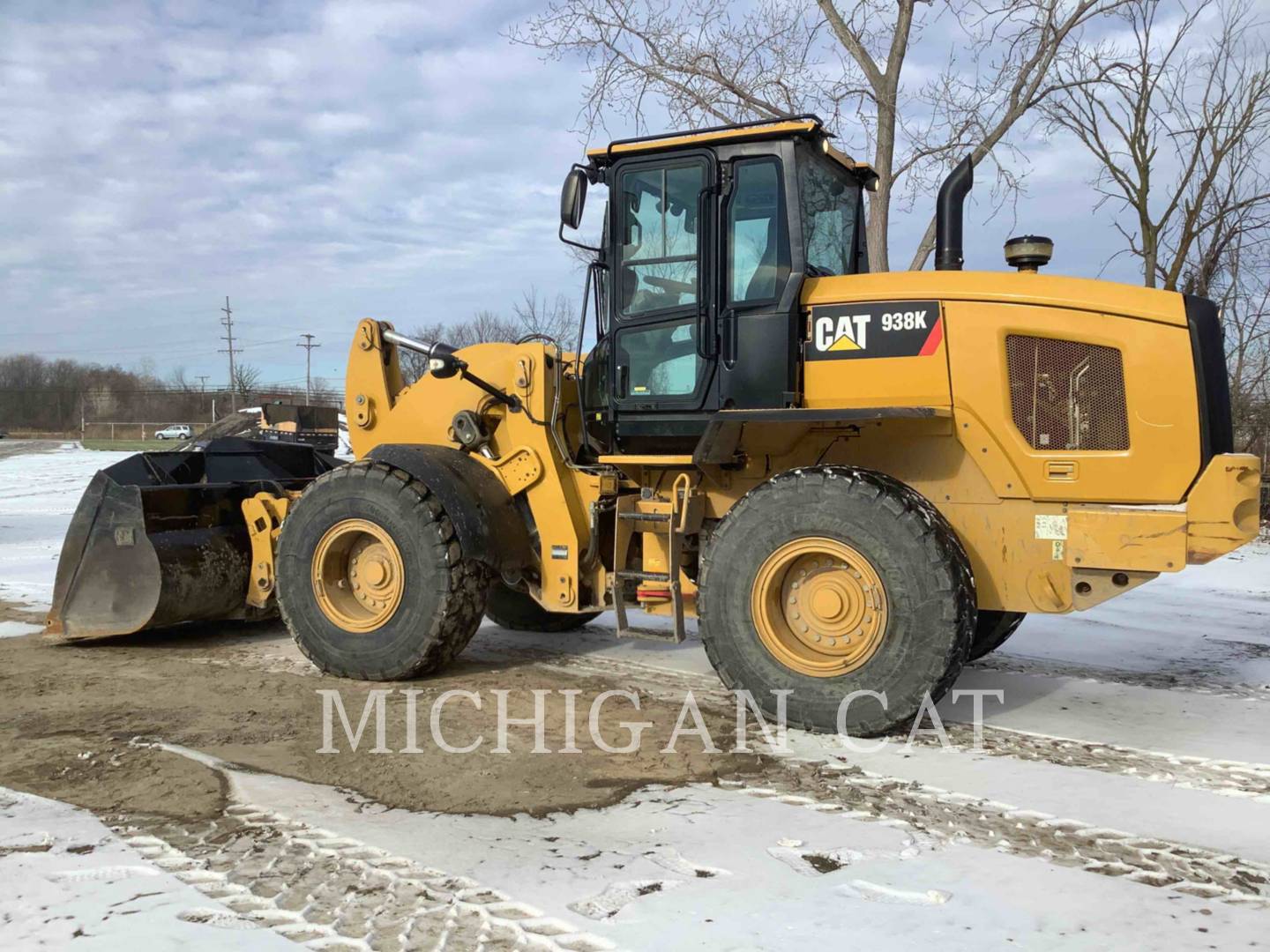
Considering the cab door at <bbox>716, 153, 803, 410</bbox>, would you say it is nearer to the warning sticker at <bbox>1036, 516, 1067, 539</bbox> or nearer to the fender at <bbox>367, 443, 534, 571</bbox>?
the warning sticker at <bbox>1036, 516, 1067, 539</bbox>

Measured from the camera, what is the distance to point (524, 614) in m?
7.08

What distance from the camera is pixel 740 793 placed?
3740 millimetres

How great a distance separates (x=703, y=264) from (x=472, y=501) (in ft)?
5.73

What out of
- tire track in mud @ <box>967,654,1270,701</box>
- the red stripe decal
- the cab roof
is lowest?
tire track in mud @ <box>967,654,1270,701</box>

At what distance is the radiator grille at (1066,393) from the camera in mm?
4271

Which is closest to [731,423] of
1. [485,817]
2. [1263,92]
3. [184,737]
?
[485,817]

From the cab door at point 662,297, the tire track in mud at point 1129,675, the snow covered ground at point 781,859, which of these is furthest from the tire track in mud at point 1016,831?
the tire track in mud at point 1129,675

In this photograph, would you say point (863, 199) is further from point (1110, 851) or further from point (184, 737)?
point (184, 737)

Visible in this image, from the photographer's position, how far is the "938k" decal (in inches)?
177

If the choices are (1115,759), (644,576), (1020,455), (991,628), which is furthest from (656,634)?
(1115,759)

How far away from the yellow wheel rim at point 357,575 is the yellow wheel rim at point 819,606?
Result: 204cm

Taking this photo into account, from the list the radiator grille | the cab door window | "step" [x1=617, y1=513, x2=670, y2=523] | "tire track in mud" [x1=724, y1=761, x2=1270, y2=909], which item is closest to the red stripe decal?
the radiator grille

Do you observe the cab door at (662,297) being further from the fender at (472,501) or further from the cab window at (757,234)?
the fender at (472,501)

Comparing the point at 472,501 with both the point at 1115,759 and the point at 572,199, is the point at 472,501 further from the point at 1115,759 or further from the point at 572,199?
the point at 1115,759
